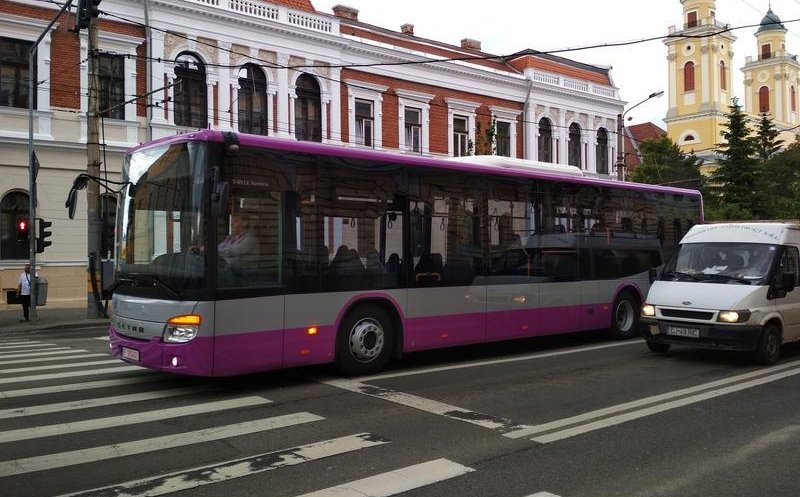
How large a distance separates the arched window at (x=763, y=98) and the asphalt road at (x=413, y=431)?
3791 inches

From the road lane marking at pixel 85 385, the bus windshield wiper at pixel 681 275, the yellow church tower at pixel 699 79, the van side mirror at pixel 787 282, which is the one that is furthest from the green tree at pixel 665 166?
the road lane marking at pixel 85 385

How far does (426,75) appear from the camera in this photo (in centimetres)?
3231

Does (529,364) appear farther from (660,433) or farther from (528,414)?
(660,433)

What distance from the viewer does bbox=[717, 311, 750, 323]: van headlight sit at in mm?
9828

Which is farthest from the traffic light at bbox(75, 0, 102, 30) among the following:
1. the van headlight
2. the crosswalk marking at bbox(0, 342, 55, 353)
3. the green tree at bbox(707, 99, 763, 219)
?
the green tree at bbox(707, 99, 763, 219)

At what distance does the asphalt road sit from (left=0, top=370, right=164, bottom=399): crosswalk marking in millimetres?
53

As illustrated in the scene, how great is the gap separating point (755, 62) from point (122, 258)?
4067 inches

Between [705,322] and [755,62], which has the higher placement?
[755,62]

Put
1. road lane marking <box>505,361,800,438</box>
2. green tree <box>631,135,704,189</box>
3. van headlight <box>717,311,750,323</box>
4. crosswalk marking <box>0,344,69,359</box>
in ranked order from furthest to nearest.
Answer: green tree <box>631,135,704,189</box>
crosswalk marking <box>0,344,69,359</box>
van headlight <box>717,311,750,323</box>
road lane marking <box>505,361,800,438</box>

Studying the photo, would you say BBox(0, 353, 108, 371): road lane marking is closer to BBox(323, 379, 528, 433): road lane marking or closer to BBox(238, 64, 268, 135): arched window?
BBox(323, 379, 528, 433): road lane marking

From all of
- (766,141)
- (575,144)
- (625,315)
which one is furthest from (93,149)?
(766,141)

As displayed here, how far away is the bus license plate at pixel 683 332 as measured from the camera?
1013 cm

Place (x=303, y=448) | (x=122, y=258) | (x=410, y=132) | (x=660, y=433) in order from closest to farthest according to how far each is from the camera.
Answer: (x=303, y=448)
(x=660, y=433)
(x=122, y=258)
(x=410, y=132)

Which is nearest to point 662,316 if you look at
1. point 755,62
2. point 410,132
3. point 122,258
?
point 122,258
